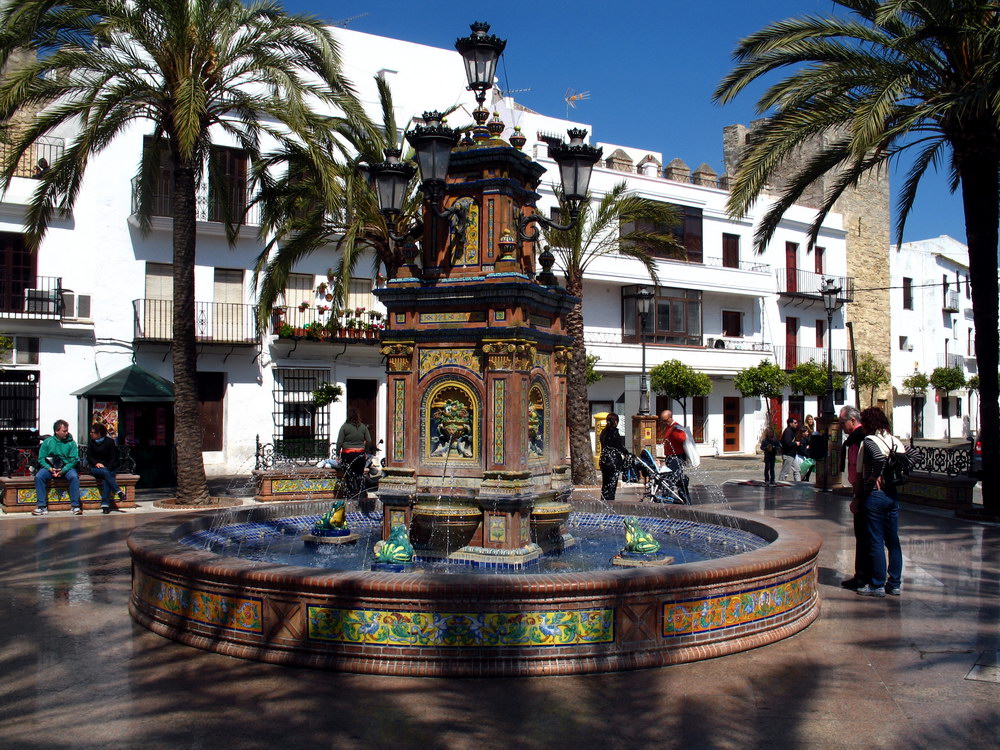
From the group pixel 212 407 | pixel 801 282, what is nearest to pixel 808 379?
pixel 801 282

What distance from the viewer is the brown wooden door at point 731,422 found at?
1442 inches

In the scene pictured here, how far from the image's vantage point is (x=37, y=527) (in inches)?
521

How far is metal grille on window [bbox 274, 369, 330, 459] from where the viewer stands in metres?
24.8

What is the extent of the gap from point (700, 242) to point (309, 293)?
55.4 feet

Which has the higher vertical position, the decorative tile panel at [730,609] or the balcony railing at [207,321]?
the balcony railing at [207,321]

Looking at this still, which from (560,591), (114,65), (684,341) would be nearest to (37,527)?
(114,65)

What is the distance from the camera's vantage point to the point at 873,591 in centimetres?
818

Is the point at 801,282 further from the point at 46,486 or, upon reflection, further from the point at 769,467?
the point at 46,486

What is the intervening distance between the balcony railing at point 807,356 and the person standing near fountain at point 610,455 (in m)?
24.7

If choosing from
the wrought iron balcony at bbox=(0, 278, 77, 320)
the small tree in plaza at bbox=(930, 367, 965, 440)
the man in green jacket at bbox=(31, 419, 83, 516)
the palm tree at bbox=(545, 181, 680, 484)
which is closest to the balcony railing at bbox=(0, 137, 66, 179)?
the wrought iron balcony at bbox=(0, 278, 77, 320)

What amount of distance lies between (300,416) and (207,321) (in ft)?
11.9

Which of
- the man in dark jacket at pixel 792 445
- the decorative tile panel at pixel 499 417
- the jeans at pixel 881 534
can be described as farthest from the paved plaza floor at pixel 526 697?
the man in dark jacket at pixel 792 445

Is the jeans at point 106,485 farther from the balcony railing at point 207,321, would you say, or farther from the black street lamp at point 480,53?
the black street lamp at point 480,53

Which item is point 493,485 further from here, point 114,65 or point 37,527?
point 114,65
